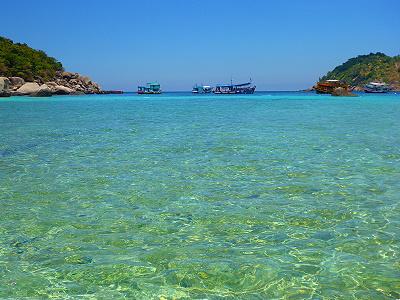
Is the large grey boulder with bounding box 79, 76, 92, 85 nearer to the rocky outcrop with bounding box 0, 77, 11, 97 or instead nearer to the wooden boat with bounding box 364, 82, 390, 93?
the rocky outcrop with bounding box 0, 77, 11, 97

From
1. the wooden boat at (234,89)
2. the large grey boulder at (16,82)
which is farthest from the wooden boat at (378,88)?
the large grey boulder at (16,82)

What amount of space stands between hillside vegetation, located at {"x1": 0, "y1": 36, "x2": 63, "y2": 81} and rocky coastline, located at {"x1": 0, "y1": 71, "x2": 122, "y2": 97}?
250 cm

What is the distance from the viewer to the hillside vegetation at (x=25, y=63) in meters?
104

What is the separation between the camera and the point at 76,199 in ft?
27.4

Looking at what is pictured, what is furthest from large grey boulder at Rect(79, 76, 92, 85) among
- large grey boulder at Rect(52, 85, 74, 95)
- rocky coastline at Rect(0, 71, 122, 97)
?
large grey boulder at Rect(52, 85, 74, 95)

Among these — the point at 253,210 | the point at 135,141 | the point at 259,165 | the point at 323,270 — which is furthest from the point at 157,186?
the point at 135,141

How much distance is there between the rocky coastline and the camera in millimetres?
91425

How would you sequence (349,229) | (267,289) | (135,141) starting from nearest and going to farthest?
(267,289), (349,229), (135,141)

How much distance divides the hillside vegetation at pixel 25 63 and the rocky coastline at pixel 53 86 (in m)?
2.50

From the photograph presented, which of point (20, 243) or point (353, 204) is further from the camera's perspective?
point (353, 204)

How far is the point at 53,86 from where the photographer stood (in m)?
110

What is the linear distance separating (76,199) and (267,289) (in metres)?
5.17

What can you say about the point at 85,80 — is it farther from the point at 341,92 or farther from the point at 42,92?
the point at 341,92

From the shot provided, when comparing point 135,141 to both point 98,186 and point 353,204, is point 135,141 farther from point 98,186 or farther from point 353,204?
point 353,204
